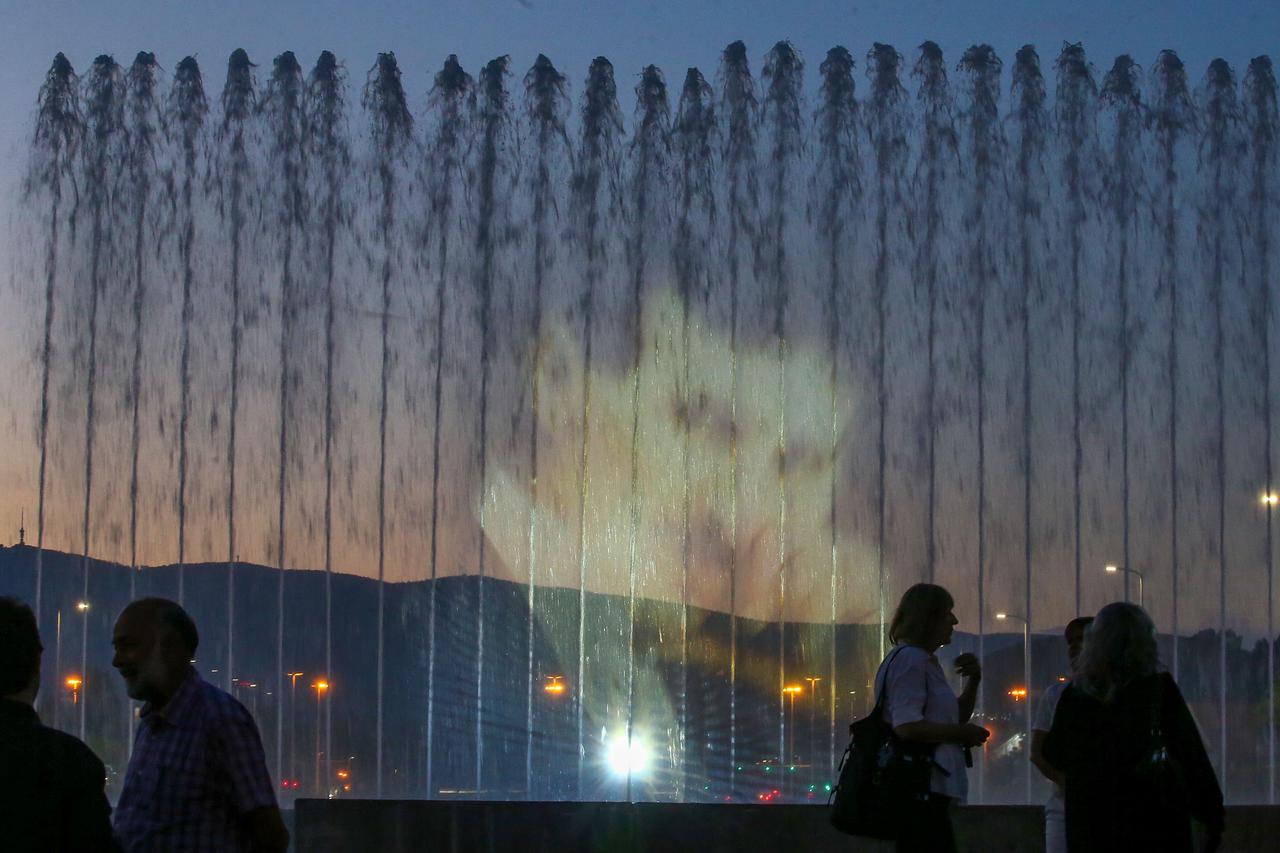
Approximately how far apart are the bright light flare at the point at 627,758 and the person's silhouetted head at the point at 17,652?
49.3 ft

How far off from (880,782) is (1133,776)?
27.1 inches

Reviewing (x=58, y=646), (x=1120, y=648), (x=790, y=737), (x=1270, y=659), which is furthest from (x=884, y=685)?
(x=58, y=646)

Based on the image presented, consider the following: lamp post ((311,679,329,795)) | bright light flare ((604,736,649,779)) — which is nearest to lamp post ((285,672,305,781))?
lamp post ((311,679,329,795))

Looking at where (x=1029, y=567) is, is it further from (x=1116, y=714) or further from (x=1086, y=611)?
(x=1116, y=714)

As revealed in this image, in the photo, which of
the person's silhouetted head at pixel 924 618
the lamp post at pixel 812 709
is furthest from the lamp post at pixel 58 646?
the person's silhouetted head at pixel 924 618

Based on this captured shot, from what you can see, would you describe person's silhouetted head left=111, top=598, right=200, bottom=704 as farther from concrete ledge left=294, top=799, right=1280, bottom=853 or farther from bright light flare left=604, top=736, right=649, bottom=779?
bright light flare left=604, top=736, right=649, bottom=779

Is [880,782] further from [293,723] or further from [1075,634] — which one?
[293,723]

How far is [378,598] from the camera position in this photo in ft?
63.4

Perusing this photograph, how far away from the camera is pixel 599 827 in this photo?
8.22m

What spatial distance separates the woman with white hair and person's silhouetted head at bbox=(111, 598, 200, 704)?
2233 millimetres

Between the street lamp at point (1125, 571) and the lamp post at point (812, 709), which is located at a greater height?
the street lamp at point (1125, 571)

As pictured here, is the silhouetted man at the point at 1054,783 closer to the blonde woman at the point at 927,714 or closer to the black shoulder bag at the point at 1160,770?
the blonde woman at the point at 927,714

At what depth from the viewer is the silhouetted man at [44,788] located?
11.9ft

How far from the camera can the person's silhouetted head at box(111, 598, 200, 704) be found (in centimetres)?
425
